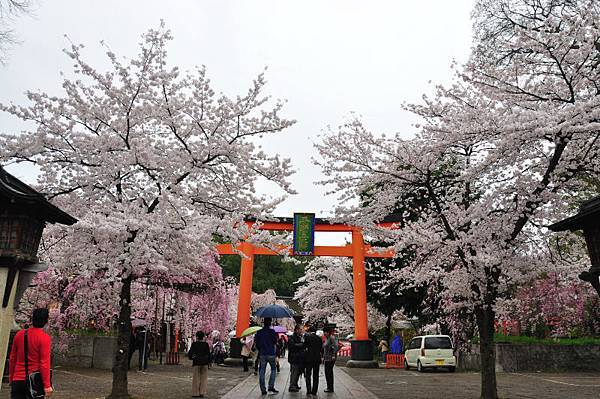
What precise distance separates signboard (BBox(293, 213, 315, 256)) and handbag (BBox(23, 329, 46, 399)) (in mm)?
18471

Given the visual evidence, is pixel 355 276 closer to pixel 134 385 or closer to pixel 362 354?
pixel 362 354

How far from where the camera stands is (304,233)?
79.7 ft

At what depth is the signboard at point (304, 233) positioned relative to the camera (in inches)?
951

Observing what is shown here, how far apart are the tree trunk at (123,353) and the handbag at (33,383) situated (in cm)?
470

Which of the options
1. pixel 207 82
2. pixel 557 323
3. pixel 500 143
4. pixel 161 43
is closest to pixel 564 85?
pixel 500 143

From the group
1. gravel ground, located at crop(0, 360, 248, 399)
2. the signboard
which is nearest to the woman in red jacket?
gravel ground, located at crop(0, 360, 248, 399)

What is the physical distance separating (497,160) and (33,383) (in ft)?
29.3

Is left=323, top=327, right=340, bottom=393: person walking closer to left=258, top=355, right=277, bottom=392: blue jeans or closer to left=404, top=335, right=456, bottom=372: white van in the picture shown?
left=258, top=355, right=277, bottom=392: blue jeans

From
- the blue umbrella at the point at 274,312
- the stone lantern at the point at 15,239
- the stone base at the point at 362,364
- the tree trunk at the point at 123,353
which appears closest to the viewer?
the stone lantern at the point at 15,239

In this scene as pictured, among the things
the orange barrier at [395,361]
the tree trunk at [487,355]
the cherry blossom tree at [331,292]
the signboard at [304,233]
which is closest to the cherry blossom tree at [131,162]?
the tree trunk at [487,355]

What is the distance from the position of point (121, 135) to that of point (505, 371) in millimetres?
17385

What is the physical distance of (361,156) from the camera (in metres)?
12.3

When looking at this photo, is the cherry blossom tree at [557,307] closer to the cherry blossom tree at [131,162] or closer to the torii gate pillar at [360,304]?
the torii gate pillar at [360,304]

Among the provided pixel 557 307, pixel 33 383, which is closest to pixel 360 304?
pixel 557 307
